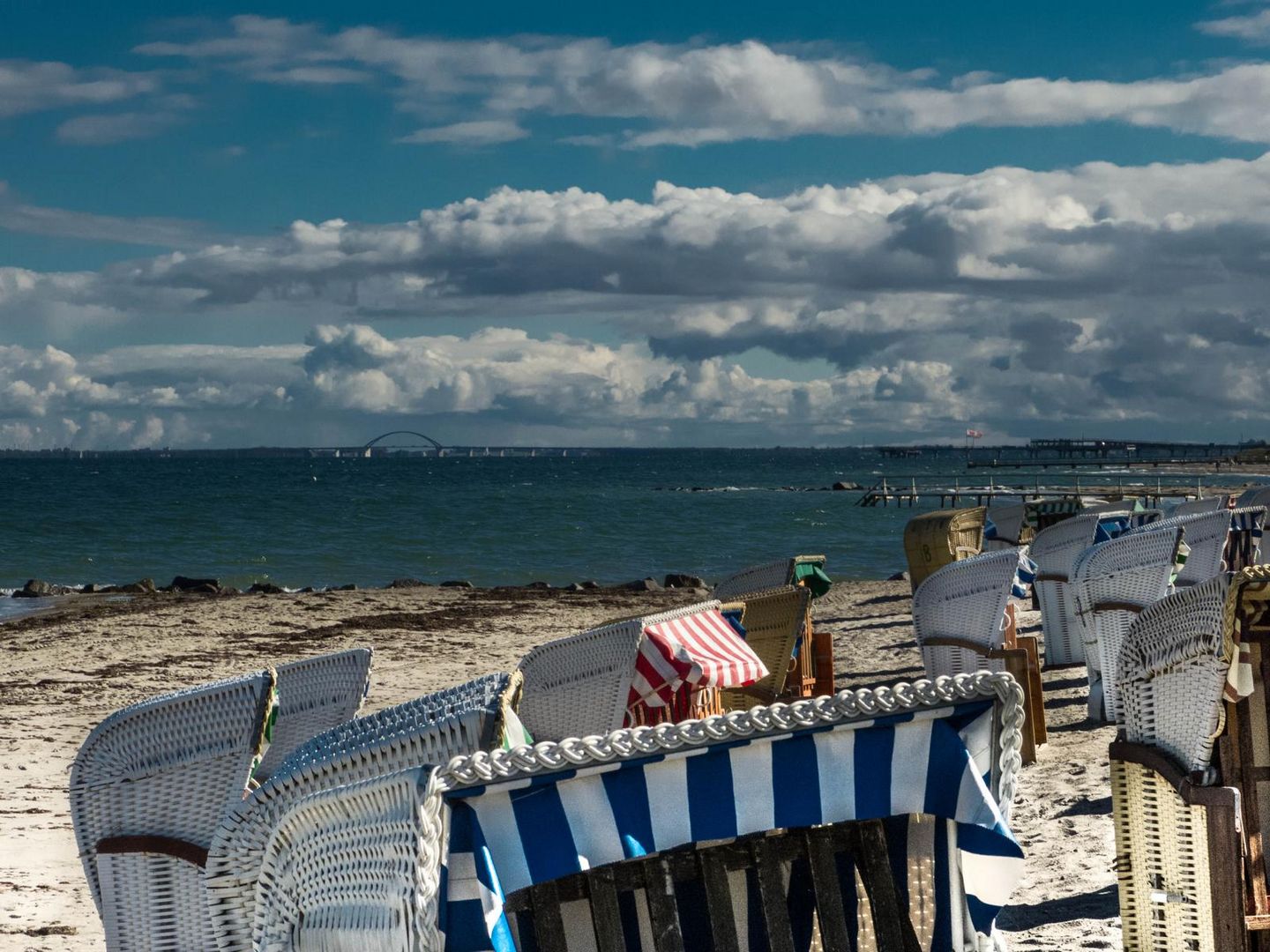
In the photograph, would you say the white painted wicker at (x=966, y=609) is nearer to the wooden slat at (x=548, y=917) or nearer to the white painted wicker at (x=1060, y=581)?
the white painted wicker at (x=1060, y=581)

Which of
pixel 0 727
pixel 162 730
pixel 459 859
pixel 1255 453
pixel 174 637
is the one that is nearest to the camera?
pixel 459 859

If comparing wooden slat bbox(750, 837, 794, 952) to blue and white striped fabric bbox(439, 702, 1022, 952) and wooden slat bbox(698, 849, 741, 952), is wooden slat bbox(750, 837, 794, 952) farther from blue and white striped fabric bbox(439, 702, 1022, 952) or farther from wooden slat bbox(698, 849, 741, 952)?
blue and white striped fabric bbox(439, 702, 1022, 952)

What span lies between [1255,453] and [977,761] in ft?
423

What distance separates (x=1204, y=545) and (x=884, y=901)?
6.89 metres

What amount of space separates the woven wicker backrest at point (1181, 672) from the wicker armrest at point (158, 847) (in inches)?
85.0

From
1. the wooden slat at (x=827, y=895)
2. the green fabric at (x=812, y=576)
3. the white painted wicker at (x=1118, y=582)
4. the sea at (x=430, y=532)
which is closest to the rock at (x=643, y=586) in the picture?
the sea at (x=430, y=532)

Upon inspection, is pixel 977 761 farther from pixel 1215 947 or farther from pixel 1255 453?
pixel 1255 453

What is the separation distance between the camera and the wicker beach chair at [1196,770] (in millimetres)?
3045

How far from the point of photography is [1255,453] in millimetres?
120750

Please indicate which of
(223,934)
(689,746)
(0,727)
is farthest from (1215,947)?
(0,727)

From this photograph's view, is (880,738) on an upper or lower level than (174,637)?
upper

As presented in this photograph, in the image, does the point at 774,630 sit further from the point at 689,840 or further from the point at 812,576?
the point at 689,840

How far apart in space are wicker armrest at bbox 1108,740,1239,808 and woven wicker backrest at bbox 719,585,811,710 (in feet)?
A: 16.5

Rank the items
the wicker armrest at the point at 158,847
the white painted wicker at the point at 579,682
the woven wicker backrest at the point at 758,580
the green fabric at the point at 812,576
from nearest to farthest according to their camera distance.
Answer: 1. the wicker armrest at the point at 158,847
2. the white painted wicker at the point at 579,682
3. the woven wicker backrest at the point at 758,580
4. the green fabric at the point at 812,576
